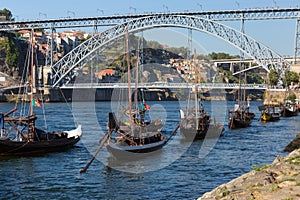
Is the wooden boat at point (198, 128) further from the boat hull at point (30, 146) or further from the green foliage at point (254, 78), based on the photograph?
the green foliage at point (254, 78)

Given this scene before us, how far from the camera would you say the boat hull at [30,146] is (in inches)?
945

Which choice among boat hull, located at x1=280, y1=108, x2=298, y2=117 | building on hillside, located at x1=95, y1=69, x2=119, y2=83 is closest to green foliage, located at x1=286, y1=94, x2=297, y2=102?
boat hull, located at x1=280, y1=108, x2=298, y2=117

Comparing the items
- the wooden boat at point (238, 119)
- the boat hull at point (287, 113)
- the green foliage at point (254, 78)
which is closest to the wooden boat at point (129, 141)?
the wooden boat at point (238, 119)

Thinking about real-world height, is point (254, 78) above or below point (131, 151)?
above

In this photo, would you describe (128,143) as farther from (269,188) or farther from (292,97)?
(292,97)

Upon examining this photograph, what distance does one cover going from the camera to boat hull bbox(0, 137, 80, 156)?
78.7 ft

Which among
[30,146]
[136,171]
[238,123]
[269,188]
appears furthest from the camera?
[238,123]

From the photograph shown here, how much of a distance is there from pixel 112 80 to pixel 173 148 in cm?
8139

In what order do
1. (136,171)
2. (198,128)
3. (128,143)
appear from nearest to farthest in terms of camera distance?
1. (136,171)
2. (128,143)
3. (198,128)

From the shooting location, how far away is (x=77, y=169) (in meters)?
21.6

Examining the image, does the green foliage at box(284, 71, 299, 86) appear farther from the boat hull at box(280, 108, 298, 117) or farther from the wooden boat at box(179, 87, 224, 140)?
the wooden boat at box(179, 87, 224, 140)

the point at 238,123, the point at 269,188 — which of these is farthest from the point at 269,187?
the point at 238,123

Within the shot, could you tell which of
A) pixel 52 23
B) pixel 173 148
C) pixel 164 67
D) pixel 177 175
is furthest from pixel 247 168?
pixel 164 67

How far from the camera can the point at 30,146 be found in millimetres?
24969
